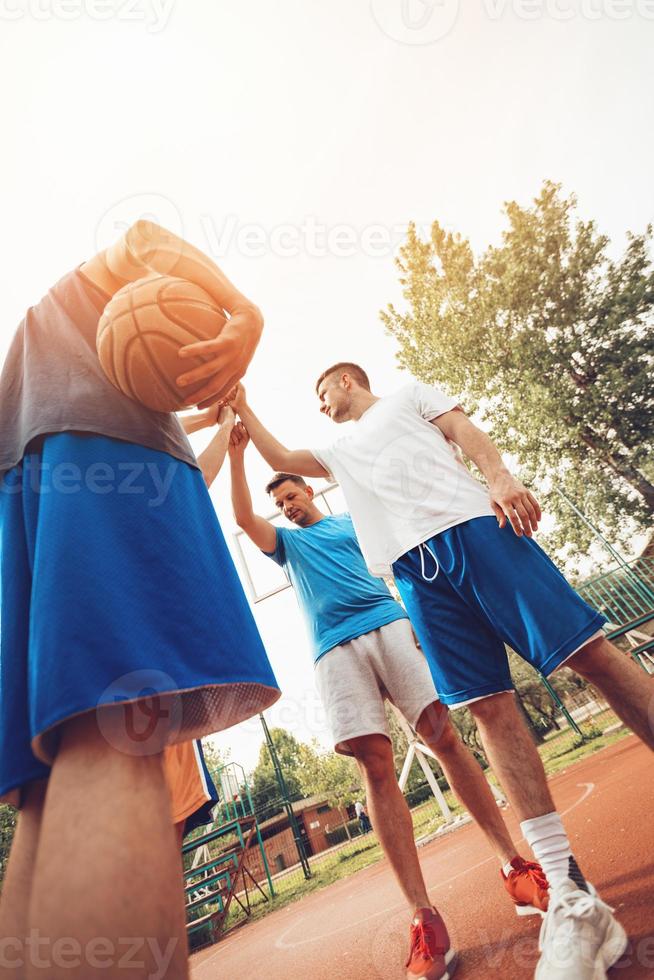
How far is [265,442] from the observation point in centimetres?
331

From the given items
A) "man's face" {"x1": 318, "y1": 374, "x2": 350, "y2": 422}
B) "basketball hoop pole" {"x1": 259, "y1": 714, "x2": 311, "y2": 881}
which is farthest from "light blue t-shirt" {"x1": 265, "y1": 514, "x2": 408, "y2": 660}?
"basketball hoop pole" {"x1": 259, "y1": 714, "x2": 311, "y2": 881}

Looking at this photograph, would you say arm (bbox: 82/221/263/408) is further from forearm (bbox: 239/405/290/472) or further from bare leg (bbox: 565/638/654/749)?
bare leg (bbox: 565/638/654/749)

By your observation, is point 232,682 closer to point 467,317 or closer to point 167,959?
point 167,959

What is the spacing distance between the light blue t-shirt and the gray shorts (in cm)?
10

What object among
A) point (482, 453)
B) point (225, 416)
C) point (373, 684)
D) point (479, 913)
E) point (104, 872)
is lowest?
point (479, 913)

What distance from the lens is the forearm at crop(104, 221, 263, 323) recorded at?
1.74 m

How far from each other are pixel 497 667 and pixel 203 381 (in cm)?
172

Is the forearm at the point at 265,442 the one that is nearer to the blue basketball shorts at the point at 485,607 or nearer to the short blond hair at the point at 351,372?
the short blond hair at the point at 351,372

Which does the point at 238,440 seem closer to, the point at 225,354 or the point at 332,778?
the point at 225,354

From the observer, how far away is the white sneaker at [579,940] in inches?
56.9

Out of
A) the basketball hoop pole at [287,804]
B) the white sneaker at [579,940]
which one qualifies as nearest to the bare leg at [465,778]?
the white sneaker at [579,940]

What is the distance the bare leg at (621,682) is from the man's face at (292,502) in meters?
2.86

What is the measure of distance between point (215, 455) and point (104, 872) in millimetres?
2014

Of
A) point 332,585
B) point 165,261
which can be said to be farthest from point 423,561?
point 165,261
